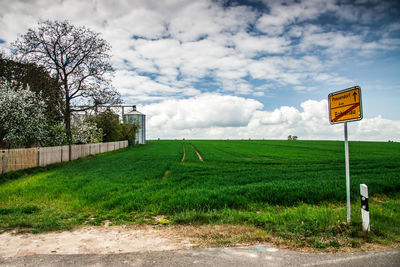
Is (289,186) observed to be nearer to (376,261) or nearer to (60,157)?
(376,261)

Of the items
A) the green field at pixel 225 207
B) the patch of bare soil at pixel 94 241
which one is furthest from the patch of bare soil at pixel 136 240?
the green field at pixel 225 207

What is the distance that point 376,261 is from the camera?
12.6 ft

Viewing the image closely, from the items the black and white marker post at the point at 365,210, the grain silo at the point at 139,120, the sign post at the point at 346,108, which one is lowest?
the black and white marker post at the point at 365,210

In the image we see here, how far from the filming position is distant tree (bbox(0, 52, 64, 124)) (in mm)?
23789

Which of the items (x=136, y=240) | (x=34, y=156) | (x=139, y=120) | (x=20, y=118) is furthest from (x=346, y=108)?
(x=139, y=120)

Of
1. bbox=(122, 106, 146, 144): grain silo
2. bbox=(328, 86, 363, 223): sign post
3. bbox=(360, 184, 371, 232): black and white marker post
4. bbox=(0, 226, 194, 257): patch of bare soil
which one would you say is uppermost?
bbox=(122, 106, 146, 144): grain silo

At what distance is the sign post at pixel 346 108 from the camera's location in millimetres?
5180

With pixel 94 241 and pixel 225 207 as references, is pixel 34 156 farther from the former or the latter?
pixel 225 207

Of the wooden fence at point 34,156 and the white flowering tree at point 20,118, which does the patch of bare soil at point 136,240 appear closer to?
the wooden fence at point 34,156

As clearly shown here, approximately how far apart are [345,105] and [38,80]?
27.5 meters

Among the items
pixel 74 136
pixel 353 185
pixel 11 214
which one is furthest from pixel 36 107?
pixel 353 185

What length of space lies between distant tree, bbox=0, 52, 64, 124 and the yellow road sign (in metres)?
24.9

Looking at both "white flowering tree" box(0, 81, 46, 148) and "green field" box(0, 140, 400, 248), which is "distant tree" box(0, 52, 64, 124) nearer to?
"white flowering tree" box(0, 81, 46, 148)

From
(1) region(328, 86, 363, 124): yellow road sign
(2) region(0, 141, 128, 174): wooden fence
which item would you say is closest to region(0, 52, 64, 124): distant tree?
(2) region(0, 141, 128, 174): wooden fence
